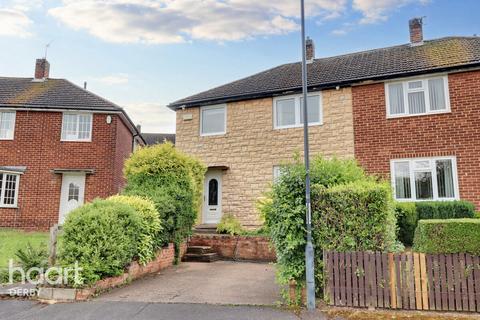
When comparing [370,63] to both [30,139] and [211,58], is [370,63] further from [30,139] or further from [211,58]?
[30,139]

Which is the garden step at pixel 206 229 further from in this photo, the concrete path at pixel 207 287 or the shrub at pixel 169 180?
the concrete path at pixel 207 287

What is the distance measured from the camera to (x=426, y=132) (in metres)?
12.8

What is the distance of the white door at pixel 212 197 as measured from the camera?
15844 mm

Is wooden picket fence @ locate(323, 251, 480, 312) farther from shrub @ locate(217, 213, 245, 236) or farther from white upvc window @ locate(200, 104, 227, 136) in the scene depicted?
white upvc window @ locate(200, 104, 227, 136)

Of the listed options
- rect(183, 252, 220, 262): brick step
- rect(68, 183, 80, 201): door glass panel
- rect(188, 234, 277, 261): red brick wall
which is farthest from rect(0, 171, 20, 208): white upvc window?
rect(183, 252, 220, 262): brick step

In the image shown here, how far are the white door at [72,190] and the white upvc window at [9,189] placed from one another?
2.13 meters

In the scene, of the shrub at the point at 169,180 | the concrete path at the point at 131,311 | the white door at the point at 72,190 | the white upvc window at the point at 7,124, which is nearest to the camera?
the concrete path at the point at 131,311

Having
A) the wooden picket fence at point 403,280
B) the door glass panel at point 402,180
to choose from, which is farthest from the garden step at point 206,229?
the wooden picket fence at point 403,280

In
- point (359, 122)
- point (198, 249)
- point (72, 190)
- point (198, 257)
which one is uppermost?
point (359, 122)

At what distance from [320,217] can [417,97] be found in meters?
9.19

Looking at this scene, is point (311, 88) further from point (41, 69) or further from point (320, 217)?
point (41, 69)

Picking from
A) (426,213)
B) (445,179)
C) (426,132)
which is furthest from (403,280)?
(426,132)

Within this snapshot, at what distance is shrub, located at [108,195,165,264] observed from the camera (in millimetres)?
8273

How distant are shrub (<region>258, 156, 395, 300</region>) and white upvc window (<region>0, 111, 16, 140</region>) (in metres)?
16.3
